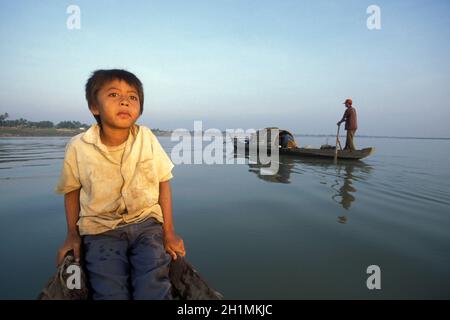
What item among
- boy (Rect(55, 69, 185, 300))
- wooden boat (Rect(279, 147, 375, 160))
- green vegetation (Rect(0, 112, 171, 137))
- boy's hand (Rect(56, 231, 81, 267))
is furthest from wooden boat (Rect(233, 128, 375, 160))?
green vegetation (Rect(0, 112, 171, 137))

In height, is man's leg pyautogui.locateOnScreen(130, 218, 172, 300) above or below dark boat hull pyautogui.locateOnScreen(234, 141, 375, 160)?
below

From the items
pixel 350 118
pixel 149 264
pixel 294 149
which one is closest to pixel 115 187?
pixel 149 264

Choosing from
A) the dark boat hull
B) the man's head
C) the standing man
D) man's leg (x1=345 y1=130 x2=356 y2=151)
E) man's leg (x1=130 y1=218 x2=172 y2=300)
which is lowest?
man's leg (x1=130 y1=218 x2=172 y2=300)

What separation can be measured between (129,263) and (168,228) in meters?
0.43

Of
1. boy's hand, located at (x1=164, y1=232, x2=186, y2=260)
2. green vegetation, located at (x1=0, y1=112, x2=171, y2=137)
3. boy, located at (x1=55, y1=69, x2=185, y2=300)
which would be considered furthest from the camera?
green vegetation, located at (x1=0, y1=112, x2=171, y2=137)

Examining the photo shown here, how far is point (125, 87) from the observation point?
2.04 meters

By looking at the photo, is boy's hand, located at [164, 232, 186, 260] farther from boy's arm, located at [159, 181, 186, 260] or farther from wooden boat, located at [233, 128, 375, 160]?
wooden boat, located at [233, 128, 375, 160]

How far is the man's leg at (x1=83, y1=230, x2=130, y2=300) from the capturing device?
1643 mm

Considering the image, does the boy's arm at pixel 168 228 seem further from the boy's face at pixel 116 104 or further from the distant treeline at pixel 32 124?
the distant treeline at pixel 32 124

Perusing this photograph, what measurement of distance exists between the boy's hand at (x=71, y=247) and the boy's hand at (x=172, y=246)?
70 centimetres

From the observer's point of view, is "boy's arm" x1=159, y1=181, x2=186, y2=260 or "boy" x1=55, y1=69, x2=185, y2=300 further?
"boy's arm" x1=159, y1=181, x2=186, y2=260

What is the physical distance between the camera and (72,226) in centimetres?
208

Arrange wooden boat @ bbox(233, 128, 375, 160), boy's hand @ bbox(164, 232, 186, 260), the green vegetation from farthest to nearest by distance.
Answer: the green vegetation
wooden boat @ bbox(233, 128, 375, 160)
boy's hand @ bbox(164, 232, 186, 260)

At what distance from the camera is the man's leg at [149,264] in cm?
164
